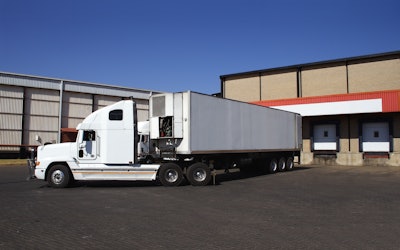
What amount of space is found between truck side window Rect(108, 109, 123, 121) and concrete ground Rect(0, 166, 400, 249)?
9.61ft

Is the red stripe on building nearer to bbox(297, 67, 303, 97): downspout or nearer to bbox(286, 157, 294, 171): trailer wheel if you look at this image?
bbox(297, 67, 303, 97): downspout

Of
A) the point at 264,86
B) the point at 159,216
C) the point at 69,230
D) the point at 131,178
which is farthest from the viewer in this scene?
the point at 264,86

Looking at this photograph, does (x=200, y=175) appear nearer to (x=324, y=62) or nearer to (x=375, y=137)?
(x=375, y=137)

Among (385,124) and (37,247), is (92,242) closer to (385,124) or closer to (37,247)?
(37,247)

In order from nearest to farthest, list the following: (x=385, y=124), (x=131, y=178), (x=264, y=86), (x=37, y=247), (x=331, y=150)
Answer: (x=37, y=247) → (x=131, y=178) → (x=385, y=124) → (x=331, y=150) → (x=264, y=86)

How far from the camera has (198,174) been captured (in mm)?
15828

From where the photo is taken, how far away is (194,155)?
15.9m

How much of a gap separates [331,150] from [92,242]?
27.2 metres

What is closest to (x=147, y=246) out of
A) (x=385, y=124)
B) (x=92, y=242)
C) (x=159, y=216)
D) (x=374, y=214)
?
(x=92, y=242)

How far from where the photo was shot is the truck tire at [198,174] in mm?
15648

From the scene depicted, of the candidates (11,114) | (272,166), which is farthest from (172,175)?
(11,114)

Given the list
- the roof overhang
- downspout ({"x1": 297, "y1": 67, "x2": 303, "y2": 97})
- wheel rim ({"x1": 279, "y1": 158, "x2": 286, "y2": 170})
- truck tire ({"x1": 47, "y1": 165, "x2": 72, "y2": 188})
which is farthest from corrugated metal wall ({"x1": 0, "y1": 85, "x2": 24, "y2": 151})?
downspout ({"x1": 297, "y1": 67, "x2": 303, "y2": 97})

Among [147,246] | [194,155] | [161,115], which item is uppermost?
[161,115]

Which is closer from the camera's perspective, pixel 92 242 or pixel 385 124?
pixel 92 242
